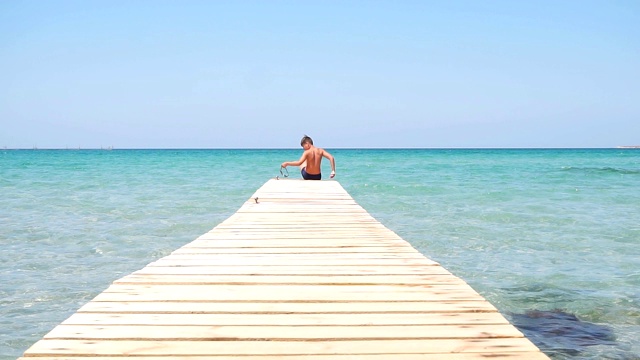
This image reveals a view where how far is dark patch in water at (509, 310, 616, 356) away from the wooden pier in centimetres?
156

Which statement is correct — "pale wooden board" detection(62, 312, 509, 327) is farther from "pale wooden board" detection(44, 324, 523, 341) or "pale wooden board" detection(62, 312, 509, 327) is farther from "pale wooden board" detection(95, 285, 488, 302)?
"pale wooden board" detection(95, 285, 488, 302)

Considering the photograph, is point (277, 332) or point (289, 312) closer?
point (277, 332)

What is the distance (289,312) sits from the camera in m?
2.72

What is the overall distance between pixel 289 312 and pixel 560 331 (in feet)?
11.3

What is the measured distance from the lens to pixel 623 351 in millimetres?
4594

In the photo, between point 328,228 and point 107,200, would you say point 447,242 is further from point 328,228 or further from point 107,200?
point 107,200

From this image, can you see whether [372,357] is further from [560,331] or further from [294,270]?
[560,331]

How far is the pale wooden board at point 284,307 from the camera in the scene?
8.95 ft

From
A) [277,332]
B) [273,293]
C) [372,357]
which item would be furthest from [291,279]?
[372,357]

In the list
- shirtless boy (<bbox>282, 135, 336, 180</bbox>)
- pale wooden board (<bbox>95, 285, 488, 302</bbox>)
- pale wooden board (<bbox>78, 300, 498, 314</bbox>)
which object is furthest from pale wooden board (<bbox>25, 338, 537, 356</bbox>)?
shirtless boy (<bbox>282, 135, 336, 180</bbox>)

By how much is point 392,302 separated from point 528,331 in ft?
9.13

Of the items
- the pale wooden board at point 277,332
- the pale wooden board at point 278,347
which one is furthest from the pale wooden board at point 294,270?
the pale wooden board at point 278,347

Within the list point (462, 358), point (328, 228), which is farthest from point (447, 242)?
point (462, 358)

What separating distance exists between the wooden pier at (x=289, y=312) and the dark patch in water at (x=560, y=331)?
1.56 meters
